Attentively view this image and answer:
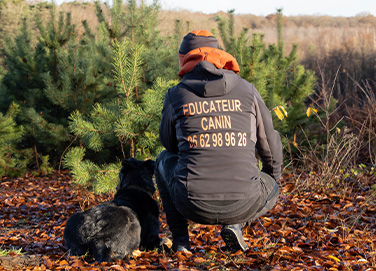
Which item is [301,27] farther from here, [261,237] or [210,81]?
[210,81]

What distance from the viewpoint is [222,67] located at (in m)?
3.01

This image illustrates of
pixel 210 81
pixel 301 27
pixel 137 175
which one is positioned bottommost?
pixel 137 175

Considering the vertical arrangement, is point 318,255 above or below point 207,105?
below

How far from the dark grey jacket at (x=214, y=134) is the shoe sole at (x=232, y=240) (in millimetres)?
396

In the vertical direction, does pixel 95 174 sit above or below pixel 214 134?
below

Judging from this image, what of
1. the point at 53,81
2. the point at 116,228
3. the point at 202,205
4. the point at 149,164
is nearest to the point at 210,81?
the point at 202,205

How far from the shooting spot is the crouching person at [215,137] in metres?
2.77

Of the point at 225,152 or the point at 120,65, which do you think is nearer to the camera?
the point at 225,152

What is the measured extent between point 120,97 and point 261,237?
257 centimetres

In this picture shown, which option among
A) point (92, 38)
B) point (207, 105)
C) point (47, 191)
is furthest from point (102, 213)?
point (92, 38)

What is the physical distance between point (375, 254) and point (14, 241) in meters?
3.62

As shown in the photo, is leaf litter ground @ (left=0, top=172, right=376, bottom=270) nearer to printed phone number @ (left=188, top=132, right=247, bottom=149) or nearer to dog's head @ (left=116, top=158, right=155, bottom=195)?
dog's head @ (left=116, top=158, right=155, bottom=195)

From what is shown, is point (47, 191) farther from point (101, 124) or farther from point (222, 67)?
point (222, 67)

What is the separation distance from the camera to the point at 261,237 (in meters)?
3.84
